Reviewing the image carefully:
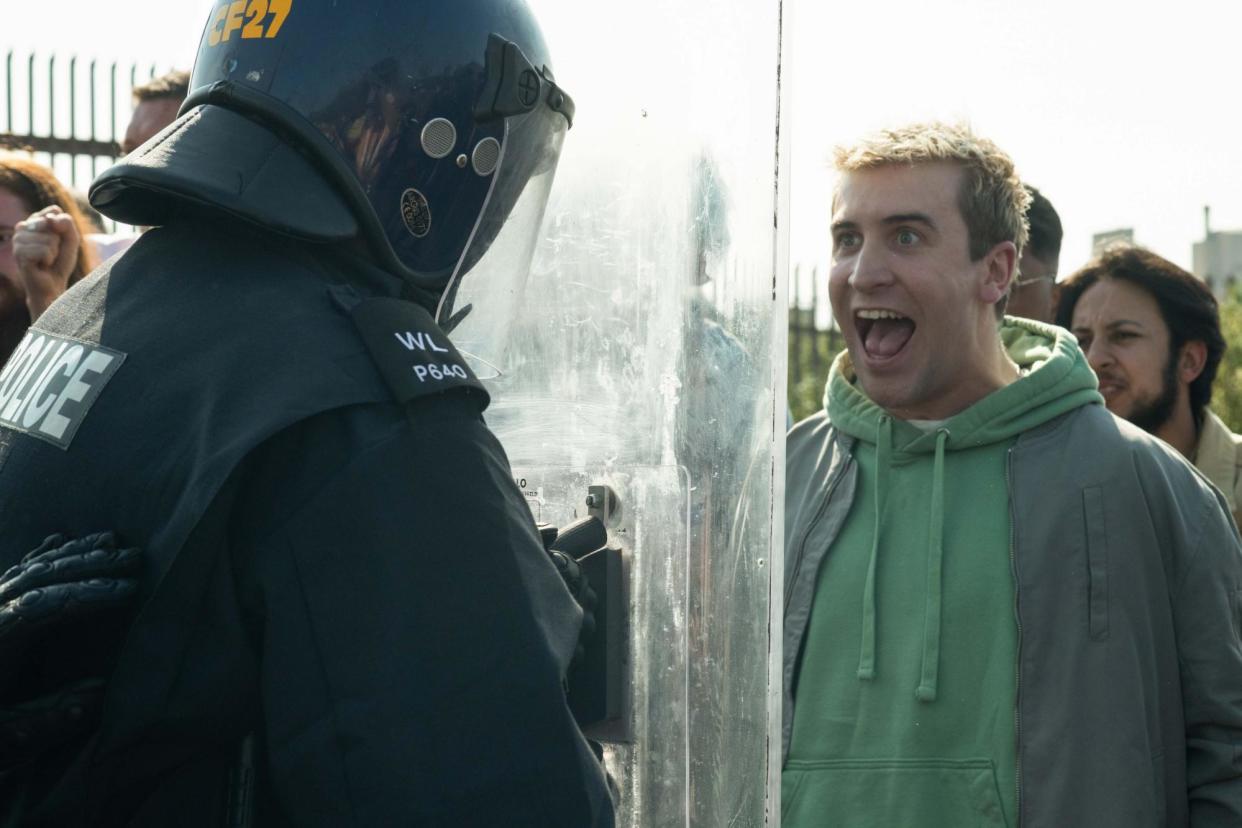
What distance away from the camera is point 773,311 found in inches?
69.3

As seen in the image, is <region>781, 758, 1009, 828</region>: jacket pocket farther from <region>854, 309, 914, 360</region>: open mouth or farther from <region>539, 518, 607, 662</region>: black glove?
<region>539, 518, 607, 662</region>: black glove

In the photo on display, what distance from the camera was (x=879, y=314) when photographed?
9.19 ft

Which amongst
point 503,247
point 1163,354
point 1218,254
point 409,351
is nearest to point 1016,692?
point 503,247

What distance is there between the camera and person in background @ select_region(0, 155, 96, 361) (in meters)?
3.38

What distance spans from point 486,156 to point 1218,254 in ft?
118

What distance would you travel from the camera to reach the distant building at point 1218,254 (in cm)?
3328

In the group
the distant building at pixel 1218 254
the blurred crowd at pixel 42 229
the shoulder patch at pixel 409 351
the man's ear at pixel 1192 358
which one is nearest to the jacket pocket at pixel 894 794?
the shoulder patch at pixel 409 351

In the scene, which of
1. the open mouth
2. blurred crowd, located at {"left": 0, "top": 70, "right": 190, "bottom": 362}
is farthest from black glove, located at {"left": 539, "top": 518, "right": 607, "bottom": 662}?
blurred crowd, located at {"left": 0, "top": 70, "right": 190, "bottom": 362}

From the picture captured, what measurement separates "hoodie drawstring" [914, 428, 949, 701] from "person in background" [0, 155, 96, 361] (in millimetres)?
2070

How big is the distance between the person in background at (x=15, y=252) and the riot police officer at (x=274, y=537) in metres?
2.10

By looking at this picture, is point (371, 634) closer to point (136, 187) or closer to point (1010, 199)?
point (136, 187)

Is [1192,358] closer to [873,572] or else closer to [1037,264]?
[1037,264]

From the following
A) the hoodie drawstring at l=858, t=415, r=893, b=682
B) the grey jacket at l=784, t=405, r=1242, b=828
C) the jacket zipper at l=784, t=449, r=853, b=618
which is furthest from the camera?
the jacket zipper at l=784, t=449, r=853, b=618

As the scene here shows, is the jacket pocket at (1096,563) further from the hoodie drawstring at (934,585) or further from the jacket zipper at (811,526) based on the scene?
the jacket zipper at (811,526)
